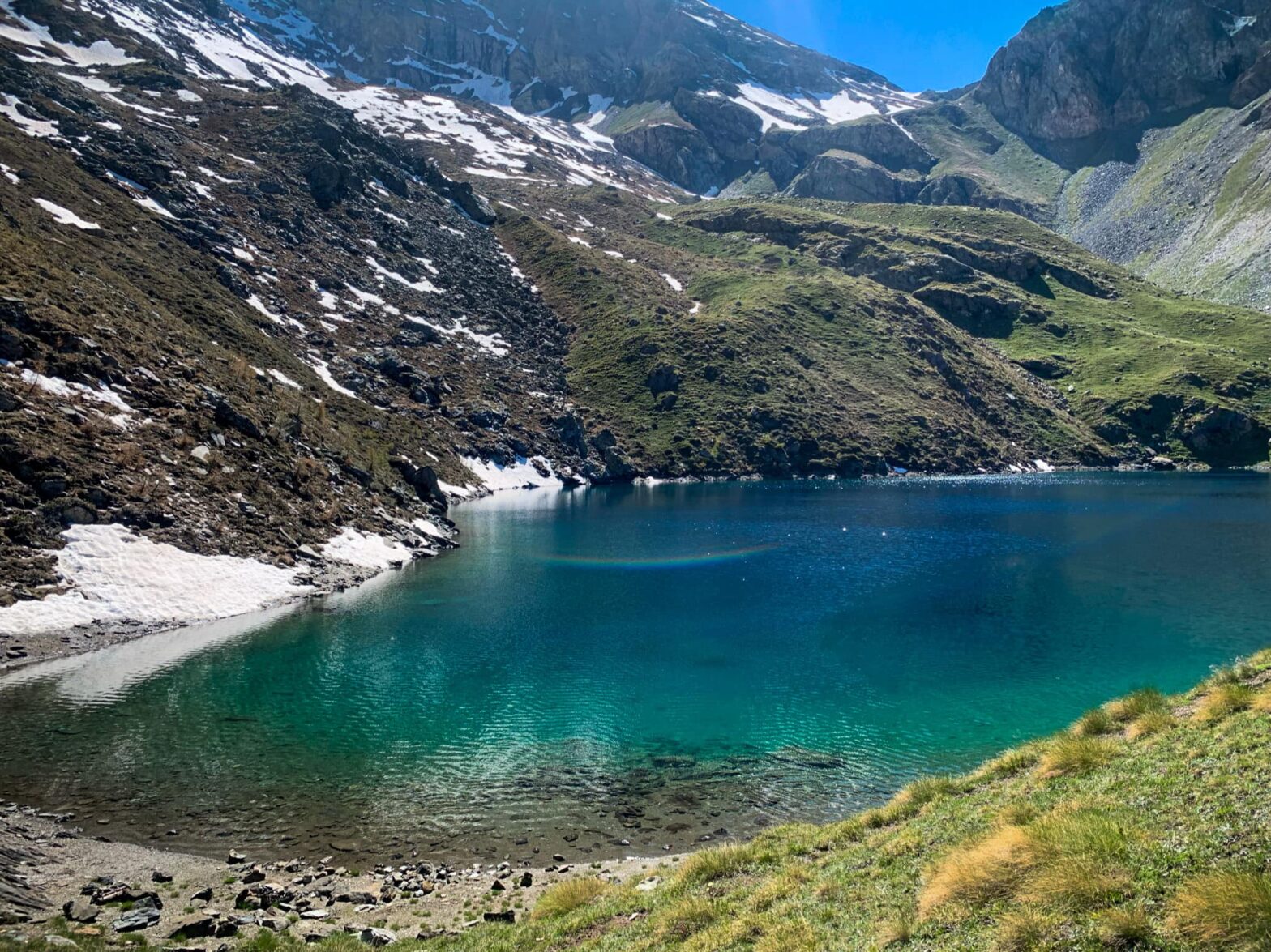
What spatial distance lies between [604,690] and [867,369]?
13920 centimetres

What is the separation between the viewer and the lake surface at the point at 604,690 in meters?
23.5

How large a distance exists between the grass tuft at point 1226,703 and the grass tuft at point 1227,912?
774 cm

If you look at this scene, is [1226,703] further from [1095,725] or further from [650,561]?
[650,561]

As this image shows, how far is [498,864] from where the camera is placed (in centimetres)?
2034

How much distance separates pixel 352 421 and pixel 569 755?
7111 cm

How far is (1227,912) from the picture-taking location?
7.43 metres

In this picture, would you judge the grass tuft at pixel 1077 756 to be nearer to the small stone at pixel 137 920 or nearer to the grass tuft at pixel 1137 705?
the grass tuft at pixel 1137 705

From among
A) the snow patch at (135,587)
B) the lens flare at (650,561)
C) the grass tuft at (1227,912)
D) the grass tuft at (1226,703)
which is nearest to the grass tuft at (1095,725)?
the grass tuft at (1226,703)

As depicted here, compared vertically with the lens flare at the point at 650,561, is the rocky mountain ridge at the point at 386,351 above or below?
above

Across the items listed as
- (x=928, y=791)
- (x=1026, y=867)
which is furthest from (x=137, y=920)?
(x=928, y=791)

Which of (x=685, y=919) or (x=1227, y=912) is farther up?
(x=1227, y=912)

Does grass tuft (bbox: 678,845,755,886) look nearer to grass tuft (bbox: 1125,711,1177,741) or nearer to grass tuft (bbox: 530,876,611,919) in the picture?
grass tuft (bbox: 530,876,611,919)

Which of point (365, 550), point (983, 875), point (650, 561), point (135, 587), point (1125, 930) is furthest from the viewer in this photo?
point (650, 561)

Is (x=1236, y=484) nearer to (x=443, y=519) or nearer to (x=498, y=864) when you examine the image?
(x=443, y=519)
